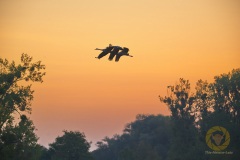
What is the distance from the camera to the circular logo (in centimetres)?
10250

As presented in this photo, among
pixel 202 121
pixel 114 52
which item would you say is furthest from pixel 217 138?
pixel 114 52

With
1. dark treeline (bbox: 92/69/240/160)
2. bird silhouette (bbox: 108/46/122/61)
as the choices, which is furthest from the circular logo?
bird silhouette (bbox: 108/46/122/61)

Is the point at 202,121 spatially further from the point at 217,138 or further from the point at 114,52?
the point at 114,52

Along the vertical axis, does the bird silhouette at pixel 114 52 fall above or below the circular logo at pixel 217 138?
below

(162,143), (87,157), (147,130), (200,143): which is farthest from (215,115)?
(147,130)

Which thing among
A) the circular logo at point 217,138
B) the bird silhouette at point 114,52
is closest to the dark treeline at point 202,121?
the circular logo at point 217,138

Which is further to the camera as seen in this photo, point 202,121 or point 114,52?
point 202,121

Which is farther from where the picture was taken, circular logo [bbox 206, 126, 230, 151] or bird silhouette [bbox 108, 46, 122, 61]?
circular logo [bbox 206, 126, 230, 151]

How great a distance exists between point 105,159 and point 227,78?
2714 inches

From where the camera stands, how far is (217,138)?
349ft

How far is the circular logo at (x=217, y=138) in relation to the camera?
102 metres

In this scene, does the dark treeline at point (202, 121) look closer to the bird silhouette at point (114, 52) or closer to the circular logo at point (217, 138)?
the circular logo at point (217, 138)

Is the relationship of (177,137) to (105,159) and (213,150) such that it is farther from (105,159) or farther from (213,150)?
(105,159)

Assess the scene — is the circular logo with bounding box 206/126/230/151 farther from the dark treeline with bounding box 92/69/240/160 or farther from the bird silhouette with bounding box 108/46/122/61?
the bird silhouette with bounding box 108/46/122/61
